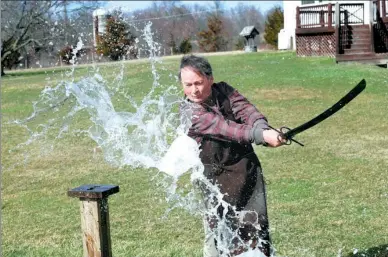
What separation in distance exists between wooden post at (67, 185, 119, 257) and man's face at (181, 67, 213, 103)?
2.63 feet

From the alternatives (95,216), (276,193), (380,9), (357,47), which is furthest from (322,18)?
(95,216)

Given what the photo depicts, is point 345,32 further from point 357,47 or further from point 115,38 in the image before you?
point 115,38

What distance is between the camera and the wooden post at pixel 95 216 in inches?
152

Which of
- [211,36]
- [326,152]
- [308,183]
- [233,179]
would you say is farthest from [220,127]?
[211,36]

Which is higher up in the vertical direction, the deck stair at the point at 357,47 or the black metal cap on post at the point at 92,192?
the deck stair at the point at 357,47

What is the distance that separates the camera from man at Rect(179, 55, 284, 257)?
3.72m

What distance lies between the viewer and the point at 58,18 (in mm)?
40375

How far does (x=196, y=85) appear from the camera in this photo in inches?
148

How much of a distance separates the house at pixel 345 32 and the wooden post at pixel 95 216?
16.7 meters

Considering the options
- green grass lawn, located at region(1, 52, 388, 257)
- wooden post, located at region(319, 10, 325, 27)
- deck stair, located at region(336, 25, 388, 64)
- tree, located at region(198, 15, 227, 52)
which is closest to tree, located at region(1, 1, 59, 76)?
tree, located at region(198, 15, 227, 52)

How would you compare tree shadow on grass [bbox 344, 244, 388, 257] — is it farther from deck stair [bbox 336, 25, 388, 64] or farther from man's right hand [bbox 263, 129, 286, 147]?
deck stair [bbox 336, 25, 388, 64]

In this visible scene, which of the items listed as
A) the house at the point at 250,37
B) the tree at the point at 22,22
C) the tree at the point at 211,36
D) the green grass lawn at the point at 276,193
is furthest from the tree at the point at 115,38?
the tree at the point at 211,36

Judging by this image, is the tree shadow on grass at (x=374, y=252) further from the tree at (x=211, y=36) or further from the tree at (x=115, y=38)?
the tree at (x=211, y=36)

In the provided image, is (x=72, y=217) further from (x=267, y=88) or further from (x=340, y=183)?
(x=267, y=88)
